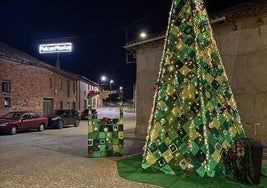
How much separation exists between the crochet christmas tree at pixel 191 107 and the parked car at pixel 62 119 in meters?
15.2

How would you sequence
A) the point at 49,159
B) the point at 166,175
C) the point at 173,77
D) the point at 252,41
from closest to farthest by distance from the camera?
the point at 166,175, the point at 173,77, the point at 49,159, the point at 252,41

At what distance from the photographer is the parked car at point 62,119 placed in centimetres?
2136

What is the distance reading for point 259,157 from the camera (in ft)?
20.6

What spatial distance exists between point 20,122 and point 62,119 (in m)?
4.78

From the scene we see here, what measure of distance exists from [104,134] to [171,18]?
4.22 m

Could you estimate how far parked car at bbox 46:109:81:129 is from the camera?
2136cm

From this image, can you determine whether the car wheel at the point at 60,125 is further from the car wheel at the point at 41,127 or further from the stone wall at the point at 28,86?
the stone wall at the point at 28,86

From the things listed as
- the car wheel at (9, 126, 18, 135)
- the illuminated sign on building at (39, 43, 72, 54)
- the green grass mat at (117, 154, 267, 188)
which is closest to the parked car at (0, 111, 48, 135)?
the car wheel at (9, 126, 18, 135)

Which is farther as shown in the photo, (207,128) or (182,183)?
(207,128)

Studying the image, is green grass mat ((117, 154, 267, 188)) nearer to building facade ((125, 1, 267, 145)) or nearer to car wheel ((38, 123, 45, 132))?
building facade ((125, 1, 267, 145))

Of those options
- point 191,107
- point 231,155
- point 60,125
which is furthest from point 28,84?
point 231,155

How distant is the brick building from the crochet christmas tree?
18007mm

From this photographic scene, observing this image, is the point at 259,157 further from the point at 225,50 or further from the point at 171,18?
the point at 225,50

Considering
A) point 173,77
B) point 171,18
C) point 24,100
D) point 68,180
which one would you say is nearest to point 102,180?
point 68,180
